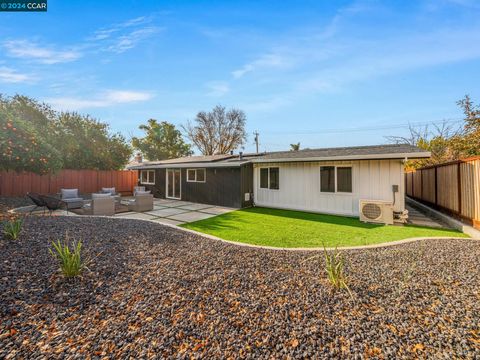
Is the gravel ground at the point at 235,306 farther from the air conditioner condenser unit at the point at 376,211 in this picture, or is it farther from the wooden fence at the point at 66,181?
the wooden fence at the point at 66,181

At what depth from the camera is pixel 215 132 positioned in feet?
116

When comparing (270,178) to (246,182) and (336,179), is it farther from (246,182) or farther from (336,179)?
(336,179)

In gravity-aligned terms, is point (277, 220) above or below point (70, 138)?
below

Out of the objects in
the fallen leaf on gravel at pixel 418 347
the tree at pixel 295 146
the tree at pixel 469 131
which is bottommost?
the fallen leaf on gravel at pixel 418 347

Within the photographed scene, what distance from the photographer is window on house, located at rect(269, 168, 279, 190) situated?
1084cm

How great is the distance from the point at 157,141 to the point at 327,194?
2747 centimetres

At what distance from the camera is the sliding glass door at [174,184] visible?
46.4ft

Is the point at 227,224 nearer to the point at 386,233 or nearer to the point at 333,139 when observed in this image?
the point at 386,233

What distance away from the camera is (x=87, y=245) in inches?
177

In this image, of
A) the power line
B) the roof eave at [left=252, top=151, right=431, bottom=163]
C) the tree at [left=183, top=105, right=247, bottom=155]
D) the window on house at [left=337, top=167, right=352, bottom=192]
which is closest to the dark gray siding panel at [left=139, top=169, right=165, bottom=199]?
the roof eave at [left=252, top=151, right=431, bottom=163]

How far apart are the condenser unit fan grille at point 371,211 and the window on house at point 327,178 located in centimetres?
165

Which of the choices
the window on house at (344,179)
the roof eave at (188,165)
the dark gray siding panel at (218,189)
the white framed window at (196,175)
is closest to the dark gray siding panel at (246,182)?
the dark gray siding panel at (218,189)

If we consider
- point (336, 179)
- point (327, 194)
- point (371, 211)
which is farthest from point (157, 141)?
point (371, 211)

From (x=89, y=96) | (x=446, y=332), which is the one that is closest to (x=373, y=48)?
(x=446, y=332)
